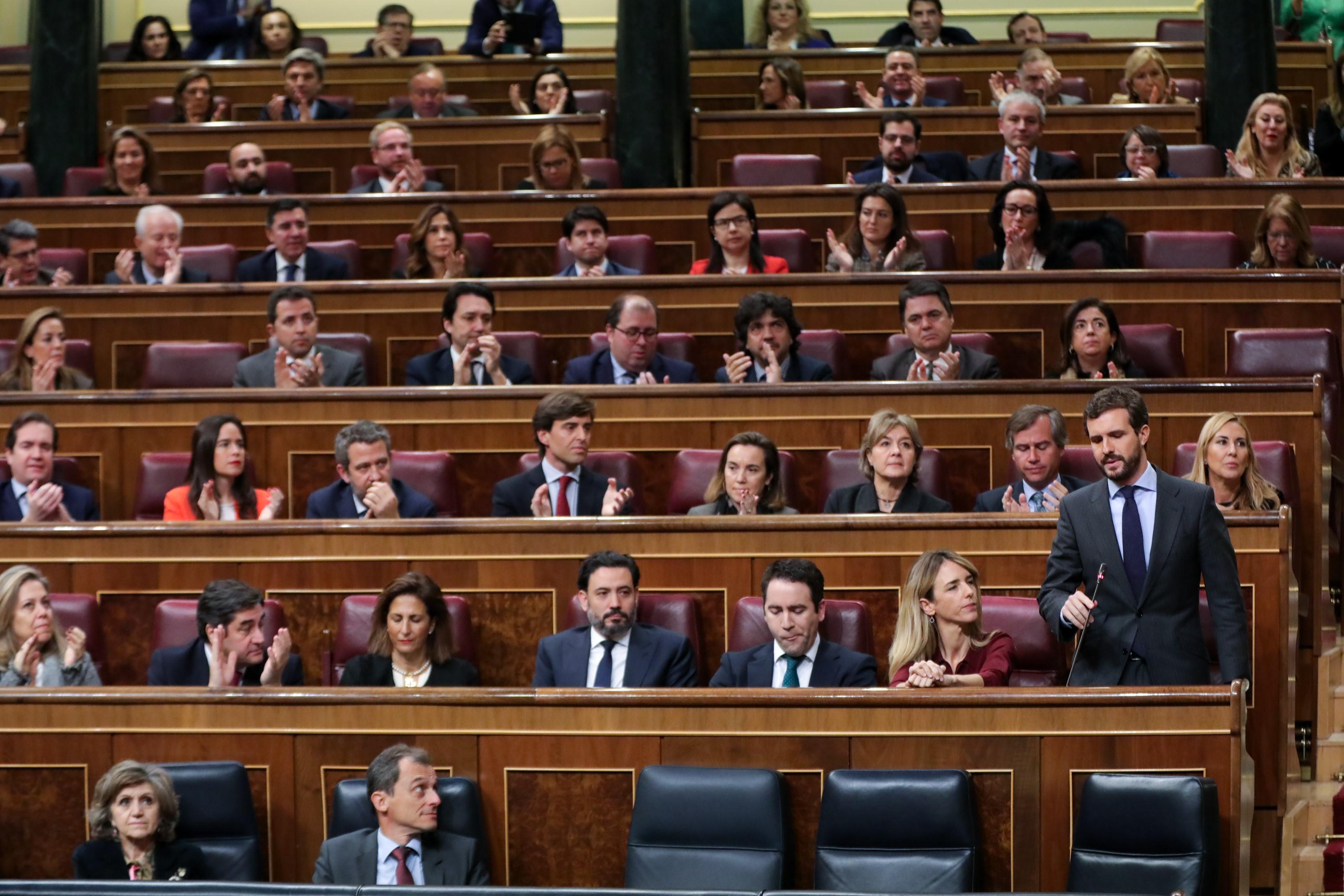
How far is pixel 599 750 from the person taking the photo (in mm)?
3270

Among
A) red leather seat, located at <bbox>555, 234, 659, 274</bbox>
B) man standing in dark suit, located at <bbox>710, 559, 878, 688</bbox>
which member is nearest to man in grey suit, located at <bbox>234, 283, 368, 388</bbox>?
red leather seat, located at <bbox>555, 234, 659, 274</bbox>

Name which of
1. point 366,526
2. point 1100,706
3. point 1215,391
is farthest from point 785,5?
point 1100,706

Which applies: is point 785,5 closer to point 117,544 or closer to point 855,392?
point 855,392

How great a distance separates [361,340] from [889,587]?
5.90ft

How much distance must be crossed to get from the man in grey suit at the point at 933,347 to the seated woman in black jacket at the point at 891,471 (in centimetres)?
57

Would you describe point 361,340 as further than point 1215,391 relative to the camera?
Yes

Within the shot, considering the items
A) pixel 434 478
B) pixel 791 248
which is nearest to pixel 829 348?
pixel 791 248

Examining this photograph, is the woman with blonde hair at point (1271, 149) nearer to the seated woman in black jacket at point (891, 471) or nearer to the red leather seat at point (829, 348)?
the red leather seat at point (829, 348)

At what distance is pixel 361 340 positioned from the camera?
4.96 meters

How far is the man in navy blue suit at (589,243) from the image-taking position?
5184 mm

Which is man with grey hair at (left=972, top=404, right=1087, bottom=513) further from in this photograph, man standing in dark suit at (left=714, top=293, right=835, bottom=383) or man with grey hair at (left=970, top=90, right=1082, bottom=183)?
man with grey hair at (left=970, top=90, right=1082, bottom=183)

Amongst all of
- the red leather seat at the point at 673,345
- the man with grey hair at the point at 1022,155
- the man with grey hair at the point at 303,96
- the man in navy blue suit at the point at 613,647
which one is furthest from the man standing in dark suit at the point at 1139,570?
the man with grey hair at the point at 303,96

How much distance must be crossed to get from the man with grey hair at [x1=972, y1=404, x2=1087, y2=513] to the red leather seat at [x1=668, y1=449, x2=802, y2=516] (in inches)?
17.2

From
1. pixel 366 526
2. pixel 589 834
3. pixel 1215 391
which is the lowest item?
pixel 589 834
